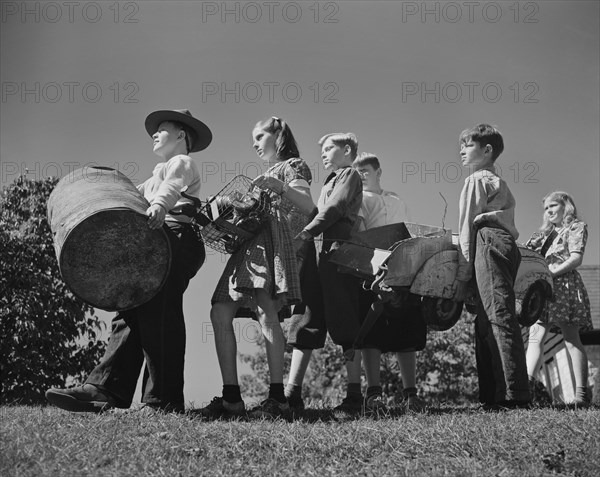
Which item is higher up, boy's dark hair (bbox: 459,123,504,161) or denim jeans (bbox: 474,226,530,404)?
boy's dark hair (bbox: 459,123,504,161)

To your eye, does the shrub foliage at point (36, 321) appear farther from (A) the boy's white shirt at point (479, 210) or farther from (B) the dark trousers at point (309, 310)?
(A) the boy's white shirt at point (479, 210)

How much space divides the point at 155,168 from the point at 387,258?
1843 mm

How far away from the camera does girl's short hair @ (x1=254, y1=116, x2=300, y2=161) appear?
662 centimetres

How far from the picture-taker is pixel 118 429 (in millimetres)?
5008

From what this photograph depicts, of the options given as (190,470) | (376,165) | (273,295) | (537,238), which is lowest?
(190,470)

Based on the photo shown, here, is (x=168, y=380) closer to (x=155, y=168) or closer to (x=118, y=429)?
(x=118, y=429)

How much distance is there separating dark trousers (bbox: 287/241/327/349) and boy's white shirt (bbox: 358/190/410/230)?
0.57m

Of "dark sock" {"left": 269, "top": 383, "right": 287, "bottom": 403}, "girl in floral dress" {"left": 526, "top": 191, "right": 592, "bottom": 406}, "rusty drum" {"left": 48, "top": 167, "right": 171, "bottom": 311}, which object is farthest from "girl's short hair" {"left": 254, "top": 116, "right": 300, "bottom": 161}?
"girl in floral dress" {"left": 526, "top": 191, "right": 592, "bottom": 406}

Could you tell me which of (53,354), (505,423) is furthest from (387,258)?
(53,354)

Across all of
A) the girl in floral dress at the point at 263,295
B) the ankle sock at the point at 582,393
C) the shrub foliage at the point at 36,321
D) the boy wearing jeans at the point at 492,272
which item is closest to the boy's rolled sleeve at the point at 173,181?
the girl in floral dress at the point at 263,295

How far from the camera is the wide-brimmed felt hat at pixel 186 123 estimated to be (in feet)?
21.2

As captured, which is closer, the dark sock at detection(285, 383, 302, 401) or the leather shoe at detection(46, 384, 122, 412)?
the leather shoe at detection(46, 384, 122, 412)

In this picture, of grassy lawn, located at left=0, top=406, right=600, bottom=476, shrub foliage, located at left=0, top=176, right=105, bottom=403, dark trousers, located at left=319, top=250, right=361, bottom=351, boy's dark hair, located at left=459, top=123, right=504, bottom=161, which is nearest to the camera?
grassy lawn, located at left=0, top=406, right=600, bottom=476

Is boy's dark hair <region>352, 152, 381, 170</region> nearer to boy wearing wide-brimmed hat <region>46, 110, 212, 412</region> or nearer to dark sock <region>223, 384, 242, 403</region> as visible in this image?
boy wearing wide-brimmed hat <region>46, 110, 212, 412</region>
